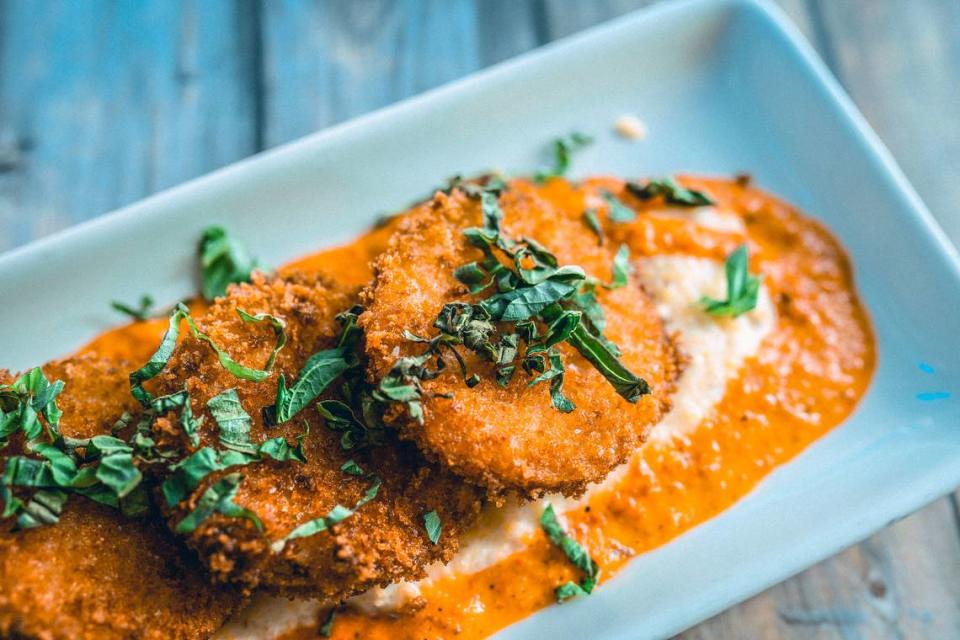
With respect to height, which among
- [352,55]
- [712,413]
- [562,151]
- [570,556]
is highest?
[352,55]

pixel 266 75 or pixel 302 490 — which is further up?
pixel 266 75

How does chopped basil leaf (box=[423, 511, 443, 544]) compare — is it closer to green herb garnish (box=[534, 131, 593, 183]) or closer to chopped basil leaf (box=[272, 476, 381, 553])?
chopped basil leaf (box=[272, 476, 381, 553])

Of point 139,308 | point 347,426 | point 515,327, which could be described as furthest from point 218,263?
point 515,327

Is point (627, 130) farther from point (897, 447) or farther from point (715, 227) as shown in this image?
point (897, 447)

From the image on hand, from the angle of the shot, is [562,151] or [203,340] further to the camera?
[562,151]

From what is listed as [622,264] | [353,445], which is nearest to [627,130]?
[622,264]

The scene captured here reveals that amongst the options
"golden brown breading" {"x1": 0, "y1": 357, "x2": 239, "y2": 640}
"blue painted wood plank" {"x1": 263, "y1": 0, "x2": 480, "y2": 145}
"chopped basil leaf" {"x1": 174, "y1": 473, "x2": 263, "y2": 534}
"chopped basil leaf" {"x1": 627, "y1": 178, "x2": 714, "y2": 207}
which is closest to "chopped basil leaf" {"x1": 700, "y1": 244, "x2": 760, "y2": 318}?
"chopped basil leaf" {"x1": 627, "y1": 178, "x2": 714, "y2": 207}

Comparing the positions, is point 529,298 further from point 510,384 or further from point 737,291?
point 737,291
